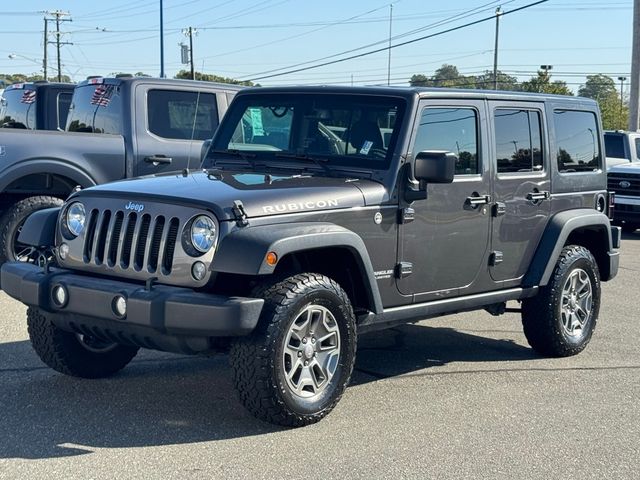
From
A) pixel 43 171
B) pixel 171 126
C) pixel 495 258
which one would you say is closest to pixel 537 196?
pixel 495 258

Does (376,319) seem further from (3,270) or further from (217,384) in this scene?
(3,270)

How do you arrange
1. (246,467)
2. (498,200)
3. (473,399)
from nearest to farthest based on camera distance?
(246,467)
(473,399)
(498,200)

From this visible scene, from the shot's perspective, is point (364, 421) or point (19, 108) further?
point (19, 108)

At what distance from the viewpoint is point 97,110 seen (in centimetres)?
1009

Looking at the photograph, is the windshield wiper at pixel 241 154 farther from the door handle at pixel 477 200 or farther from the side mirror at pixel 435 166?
the door handle at pixel 477 200

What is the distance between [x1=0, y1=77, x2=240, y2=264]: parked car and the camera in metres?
9.12

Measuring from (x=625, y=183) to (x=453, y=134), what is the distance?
11.4 metres

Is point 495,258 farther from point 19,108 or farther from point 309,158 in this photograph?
point 19,108

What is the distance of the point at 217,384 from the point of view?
6.06 meters

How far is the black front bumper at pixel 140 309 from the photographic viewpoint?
15.5 feet

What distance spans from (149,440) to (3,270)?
1.45 metres

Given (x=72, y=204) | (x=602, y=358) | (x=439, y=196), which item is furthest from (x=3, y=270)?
(x=602, y=358)

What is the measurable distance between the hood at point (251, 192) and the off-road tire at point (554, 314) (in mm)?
1942

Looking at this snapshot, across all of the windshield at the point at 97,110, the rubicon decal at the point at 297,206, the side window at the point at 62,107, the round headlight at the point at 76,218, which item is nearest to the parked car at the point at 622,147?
the side window at the point at 62,107
